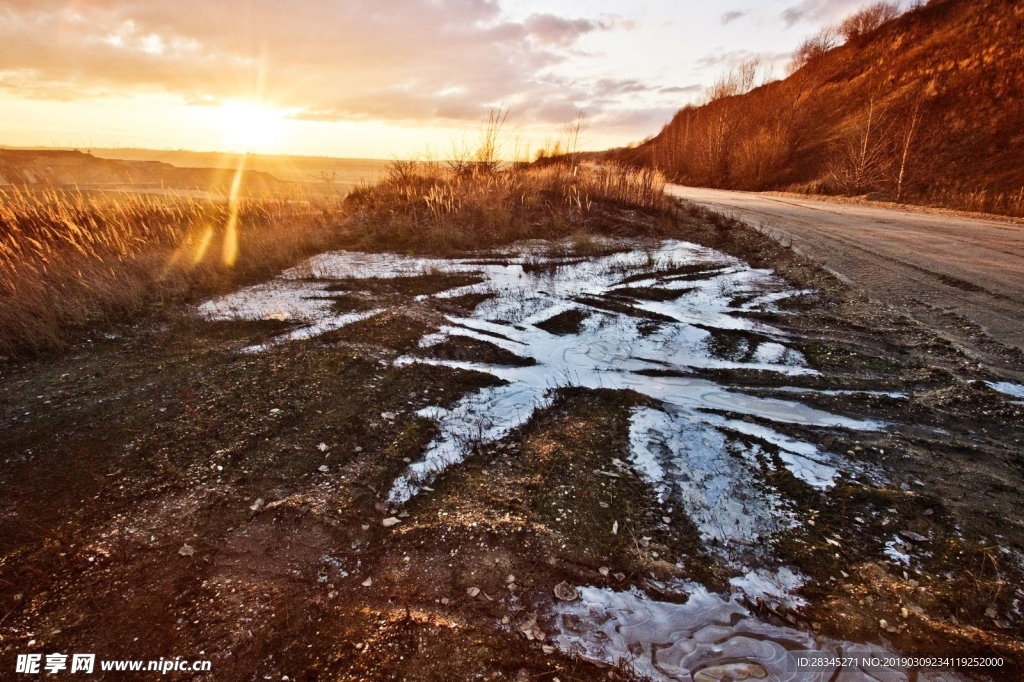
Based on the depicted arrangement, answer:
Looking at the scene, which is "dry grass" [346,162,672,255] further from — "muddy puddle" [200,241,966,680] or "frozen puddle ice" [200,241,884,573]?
"muddy puddle" [200,241,966,680]

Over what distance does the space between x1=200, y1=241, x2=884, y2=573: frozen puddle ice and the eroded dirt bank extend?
0.03 metres

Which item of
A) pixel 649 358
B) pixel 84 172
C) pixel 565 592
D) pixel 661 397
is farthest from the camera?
pixel 84 172

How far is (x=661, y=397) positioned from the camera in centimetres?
402

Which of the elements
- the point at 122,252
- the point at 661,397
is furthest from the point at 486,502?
the point at 122,252

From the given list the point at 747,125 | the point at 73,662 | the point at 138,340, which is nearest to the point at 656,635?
the point at 73,662

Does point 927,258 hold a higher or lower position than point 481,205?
lower

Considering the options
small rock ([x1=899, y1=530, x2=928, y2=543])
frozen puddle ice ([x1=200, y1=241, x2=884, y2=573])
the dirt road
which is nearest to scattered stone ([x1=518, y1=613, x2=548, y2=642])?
frozen puddle ice ([x1=200, y1=241, x2=884, y2=573])

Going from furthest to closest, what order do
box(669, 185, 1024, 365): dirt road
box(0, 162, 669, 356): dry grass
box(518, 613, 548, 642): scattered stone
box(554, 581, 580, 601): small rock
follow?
box(0, 162, 669, 356): dry grass → box(669, 185, 1024, 365): dirt road → box(554, 581, 580, 601): small rock → box(518, 613, 548, 642): scattered stone

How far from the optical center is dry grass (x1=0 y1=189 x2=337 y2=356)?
217 inches

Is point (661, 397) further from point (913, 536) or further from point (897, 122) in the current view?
point (897, 122)

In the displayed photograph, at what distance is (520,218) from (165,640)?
10.5m

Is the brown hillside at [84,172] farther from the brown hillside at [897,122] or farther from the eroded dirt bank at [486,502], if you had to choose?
the eroded dirt bank at [486,502]

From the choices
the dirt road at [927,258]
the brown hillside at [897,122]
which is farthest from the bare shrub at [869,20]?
the dirt road at [927,258]

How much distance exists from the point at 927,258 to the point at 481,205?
28.3 feet
